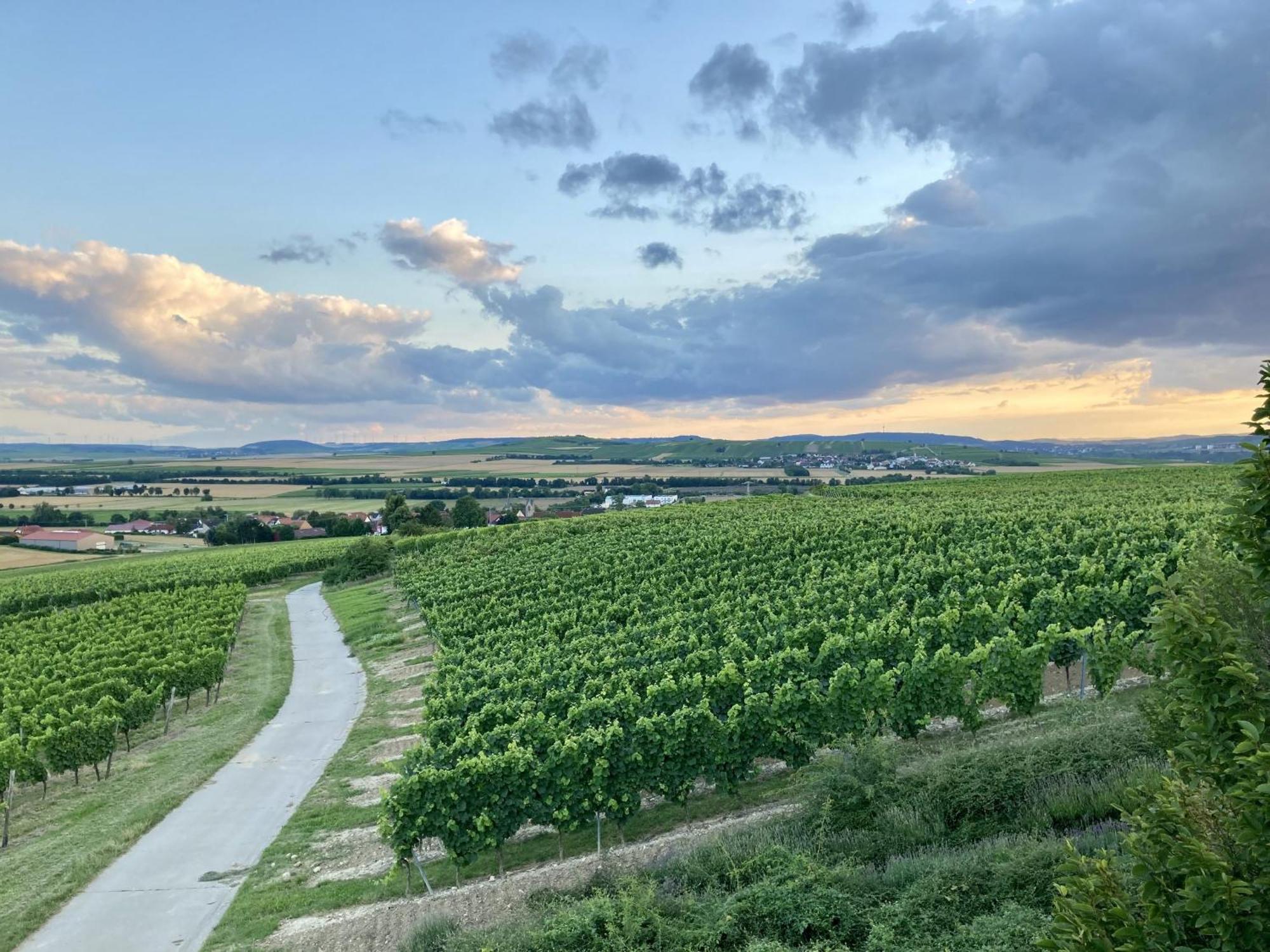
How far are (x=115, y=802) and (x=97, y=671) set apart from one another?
12101mm

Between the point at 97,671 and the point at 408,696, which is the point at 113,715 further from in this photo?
the point at 408,696

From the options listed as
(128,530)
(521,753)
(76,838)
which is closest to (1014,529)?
(521,753)

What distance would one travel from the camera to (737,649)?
1859 centimetres

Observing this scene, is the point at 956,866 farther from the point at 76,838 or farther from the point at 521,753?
the point at 76,838

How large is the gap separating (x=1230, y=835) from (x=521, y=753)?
11202 mm

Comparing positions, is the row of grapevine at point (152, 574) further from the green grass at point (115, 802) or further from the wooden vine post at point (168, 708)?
the green grass at point (115, 802)

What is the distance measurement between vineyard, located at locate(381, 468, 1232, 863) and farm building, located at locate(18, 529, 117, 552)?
3140 inches

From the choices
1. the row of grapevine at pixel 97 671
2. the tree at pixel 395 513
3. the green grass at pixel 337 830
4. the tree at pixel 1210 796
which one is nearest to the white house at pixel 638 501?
the tree at pixel 395 513

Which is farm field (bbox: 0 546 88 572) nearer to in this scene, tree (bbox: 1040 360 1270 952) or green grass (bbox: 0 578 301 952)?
green grass (bbox: 0 578 301 952)

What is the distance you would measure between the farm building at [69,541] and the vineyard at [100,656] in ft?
124

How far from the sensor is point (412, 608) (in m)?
45.9

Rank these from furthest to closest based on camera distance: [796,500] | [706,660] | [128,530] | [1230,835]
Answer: [128,530], [796,500], [706,660], [1230,835]

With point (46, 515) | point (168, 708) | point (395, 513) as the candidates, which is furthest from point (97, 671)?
point (46, 515)

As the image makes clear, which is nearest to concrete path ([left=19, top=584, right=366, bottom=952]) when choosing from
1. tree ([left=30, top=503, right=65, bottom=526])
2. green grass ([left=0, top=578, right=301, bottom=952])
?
green grass ([left=0, top=578, right=301, bottom=952])
